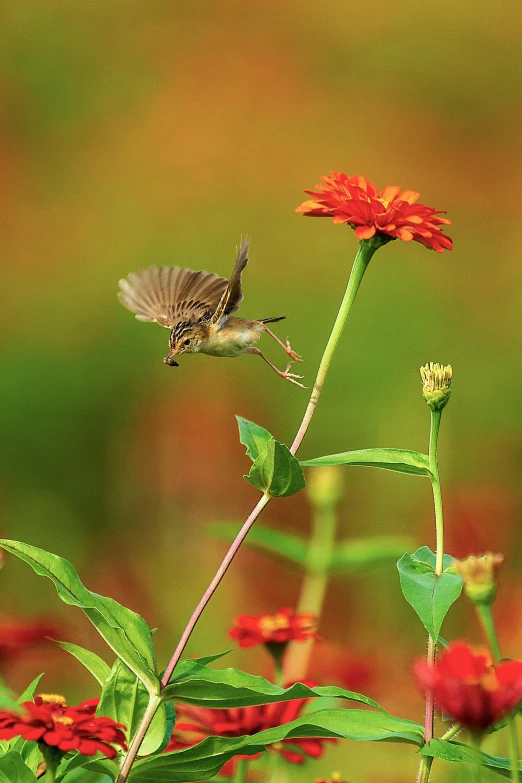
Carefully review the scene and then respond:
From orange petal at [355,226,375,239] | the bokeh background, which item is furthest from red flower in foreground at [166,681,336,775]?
orange petal at [355,226,375,239]

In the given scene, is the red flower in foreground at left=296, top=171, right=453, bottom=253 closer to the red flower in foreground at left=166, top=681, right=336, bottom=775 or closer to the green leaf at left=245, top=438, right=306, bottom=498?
the green leaf at left=245, top=438, right=306, bottom=498

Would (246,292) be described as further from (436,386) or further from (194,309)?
(436,386)

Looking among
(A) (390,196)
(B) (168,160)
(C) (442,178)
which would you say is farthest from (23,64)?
(A) (390,196)

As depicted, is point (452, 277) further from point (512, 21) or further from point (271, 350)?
point (512, 21)

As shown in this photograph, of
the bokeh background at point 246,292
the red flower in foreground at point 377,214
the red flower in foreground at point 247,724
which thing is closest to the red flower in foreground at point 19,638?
→ the bokeh background at point 246,292

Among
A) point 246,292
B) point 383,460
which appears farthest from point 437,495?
point 246,292

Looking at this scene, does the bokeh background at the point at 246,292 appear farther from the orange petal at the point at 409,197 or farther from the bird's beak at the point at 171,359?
the orange petal at the point at 409,197
